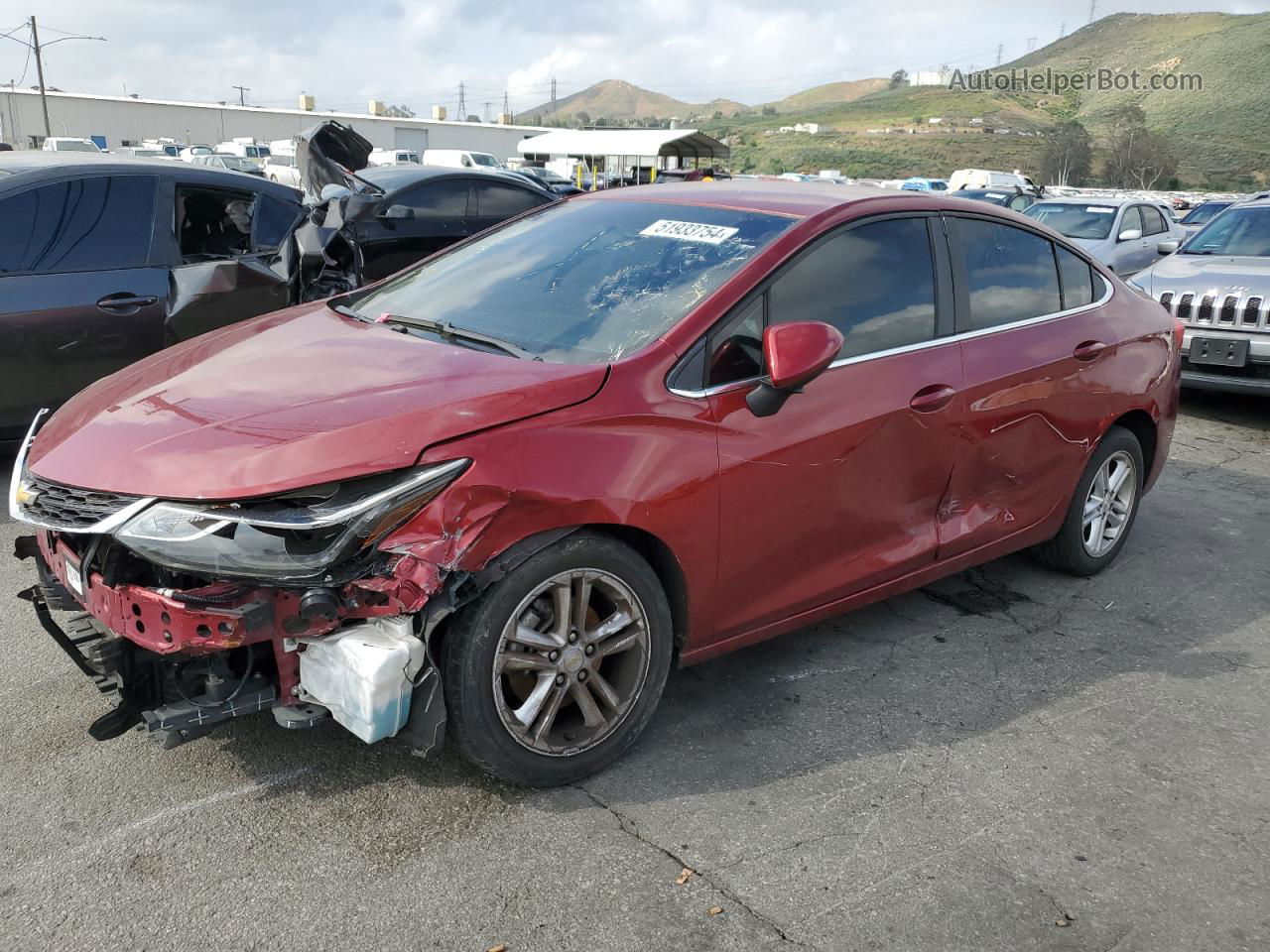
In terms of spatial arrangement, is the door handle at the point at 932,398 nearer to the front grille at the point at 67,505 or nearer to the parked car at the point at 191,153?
the front grille at the point at 67,505

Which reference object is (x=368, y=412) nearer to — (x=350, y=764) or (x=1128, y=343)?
(x=350, y=764)

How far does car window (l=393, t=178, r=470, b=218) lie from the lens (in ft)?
29.1

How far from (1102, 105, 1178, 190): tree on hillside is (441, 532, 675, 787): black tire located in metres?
74.5

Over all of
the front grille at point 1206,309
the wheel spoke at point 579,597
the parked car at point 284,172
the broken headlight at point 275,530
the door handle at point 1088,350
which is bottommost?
the wheel spoke at point 579,597

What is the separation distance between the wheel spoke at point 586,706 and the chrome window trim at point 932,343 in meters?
0.89

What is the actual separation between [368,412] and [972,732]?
2179mm

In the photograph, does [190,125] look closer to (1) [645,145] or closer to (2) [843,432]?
(1) [645,145]

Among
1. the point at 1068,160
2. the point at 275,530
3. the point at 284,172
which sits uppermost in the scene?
the point at 1068,160

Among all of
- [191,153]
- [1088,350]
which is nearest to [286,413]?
[1088,350]

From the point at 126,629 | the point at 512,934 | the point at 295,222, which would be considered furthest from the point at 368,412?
the point at 295,222

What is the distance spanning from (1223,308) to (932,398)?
562 centimetres

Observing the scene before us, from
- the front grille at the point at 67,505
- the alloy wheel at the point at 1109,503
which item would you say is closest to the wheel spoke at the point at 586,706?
the front grille at the point at 67,505

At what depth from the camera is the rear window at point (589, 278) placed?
127 inches

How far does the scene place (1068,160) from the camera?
7475 cm
